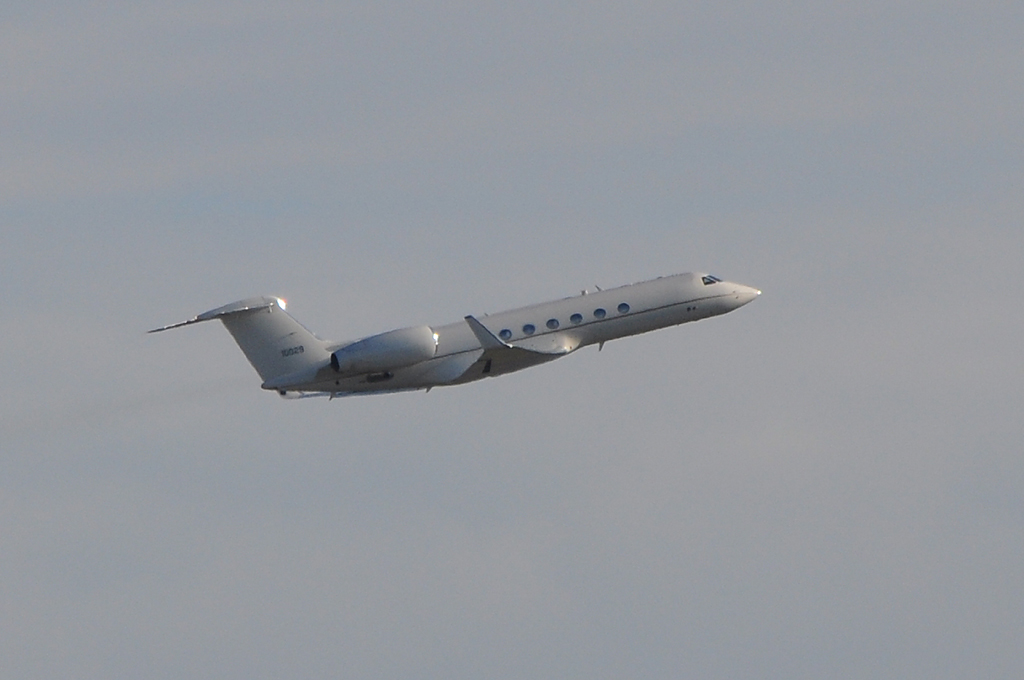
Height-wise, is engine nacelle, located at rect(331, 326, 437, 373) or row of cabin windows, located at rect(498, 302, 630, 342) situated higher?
row of cabin windows, located at rect(498, 302, 630, 342)

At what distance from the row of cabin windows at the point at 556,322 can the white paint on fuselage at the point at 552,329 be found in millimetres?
41

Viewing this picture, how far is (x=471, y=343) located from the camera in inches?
3701

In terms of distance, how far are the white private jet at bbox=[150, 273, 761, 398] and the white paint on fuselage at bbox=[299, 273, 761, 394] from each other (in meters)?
0.04

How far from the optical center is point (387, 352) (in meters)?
92.1

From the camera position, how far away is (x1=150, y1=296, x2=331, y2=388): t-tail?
94.5 m

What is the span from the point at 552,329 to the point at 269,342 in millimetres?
11587

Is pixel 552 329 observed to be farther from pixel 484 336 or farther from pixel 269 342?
pixel 269 342

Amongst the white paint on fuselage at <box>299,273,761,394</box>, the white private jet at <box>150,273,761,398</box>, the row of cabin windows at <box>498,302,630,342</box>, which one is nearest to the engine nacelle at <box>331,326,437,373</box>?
the white private jet at <box>150,273,761,398</box>

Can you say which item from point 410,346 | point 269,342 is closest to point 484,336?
point 410,346

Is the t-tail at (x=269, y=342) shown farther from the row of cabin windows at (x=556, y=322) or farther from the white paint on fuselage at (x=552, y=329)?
the row of cabin windows at (x=556, y=322)

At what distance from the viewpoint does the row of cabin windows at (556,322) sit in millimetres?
94812

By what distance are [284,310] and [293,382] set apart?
3192 mm

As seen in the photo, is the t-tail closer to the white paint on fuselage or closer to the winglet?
the white paint on fuselage

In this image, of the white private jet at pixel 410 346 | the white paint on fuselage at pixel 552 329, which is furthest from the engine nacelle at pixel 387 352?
the white paint on fuselage at pixel 552 329
